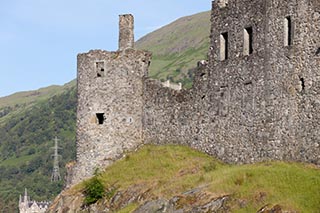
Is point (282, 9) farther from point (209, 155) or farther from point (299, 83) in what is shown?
point (209, 155)

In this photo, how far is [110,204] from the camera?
4122 centimetres

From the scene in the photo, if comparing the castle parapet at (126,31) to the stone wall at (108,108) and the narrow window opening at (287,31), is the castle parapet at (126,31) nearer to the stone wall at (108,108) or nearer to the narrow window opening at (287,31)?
the stone wall at (108,108)

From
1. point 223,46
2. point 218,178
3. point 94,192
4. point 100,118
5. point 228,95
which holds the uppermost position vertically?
point 223,46

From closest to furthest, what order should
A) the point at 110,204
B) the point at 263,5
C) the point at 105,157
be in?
the point at 263,5, the point at 110,204, the point at 105,157

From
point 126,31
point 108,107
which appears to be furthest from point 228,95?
point 126,31

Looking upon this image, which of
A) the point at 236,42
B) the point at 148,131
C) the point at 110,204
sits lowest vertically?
the point at 110,204

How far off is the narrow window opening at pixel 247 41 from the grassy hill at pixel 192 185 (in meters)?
5.75

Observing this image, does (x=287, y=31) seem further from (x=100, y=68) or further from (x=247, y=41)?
(x=100, y=68)

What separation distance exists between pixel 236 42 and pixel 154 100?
768 cm

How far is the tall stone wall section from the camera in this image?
35.7 m

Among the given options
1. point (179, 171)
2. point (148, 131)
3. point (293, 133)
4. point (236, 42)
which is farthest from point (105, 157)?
point (293, 133)

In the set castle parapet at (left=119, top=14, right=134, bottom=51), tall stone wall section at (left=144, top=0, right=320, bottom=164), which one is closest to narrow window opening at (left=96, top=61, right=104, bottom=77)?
castle parapet at (left=119, top=14, right=134, bottom=51)

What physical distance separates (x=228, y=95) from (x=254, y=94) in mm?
2274

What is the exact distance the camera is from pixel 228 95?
40.8 meters
